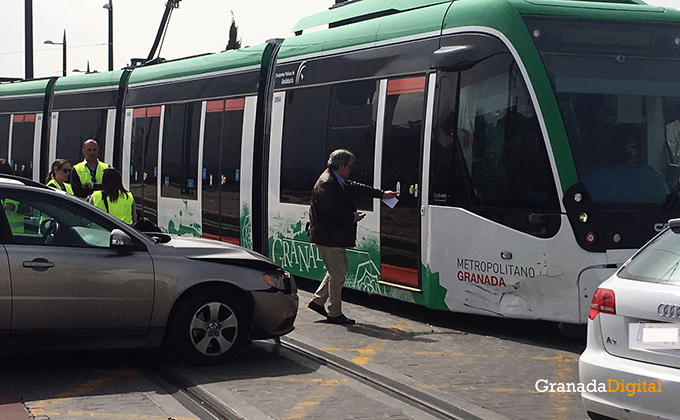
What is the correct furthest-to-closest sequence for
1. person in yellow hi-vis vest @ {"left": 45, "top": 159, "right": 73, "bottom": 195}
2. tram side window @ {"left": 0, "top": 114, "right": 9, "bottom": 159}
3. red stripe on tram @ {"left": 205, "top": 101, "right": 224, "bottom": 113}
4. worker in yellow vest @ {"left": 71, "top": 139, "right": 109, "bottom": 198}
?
tram side window @ {"left": 0, "top": 114, "right": 9, "bottom": 159}
red stripe on tram @ {"left": 205, "top": 101, "right": 224, "bottom": 113}
person in yellow hi-vis vest @ {"left": 45, "top": 159, "right": 73, "bottom": 195}
worker in yellow vest @ {"left": 71, "top": 139, "right": 109, "bottom": 198}

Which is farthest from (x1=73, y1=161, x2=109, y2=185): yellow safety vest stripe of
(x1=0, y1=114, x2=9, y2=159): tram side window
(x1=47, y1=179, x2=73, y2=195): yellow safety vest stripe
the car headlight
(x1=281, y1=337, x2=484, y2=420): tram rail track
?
(x1=0, y1=114, x2=9, y2=159): tram side window

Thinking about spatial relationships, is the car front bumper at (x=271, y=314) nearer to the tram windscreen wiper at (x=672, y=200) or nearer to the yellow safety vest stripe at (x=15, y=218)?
the yellow safety vest stripe at (x=15, y=218)

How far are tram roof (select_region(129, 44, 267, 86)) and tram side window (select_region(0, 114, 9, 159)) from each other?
5720mm

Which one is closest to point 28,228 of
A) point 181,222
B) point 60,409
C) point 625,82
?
point 60,409

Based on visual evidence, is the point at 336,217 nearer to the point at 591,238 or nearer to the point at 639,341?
the point at 591,238

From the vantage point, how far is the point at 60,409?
6.72m

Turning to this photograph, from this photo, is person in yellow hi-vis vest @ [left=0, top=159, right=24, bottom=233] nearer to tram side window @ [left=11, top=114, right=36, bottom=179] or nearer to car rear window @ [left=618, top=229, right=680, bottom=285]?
car rear window @ [left=618, top=229, right=680, bottom=285]

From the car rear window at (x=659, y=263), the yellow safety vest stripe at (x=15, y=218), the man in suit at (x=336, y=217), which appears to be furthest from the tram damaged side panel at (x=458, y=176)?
the yellow safety vest stripe at (x=15, y=218)

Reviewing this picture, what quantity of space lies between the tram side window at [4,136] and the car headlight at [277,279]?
1557 centimetres

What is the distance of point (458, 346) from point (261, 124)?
17.8ft

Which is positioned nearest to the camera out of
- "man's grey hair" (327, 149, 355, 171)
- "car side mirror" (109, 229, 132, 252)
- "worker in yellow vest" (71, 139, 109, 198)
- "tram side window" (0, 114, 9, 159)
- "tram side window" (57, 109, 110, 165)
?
"car side mirror" (109, 229, 132, 252)

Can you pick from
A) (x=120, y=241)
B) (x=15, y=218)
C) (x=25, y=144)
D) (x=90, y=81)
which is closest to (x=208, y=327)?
(x=120, y=241)

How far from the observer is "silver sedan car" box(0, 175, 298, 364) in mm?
7598

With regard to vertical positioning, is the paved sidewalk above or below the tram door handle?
below
